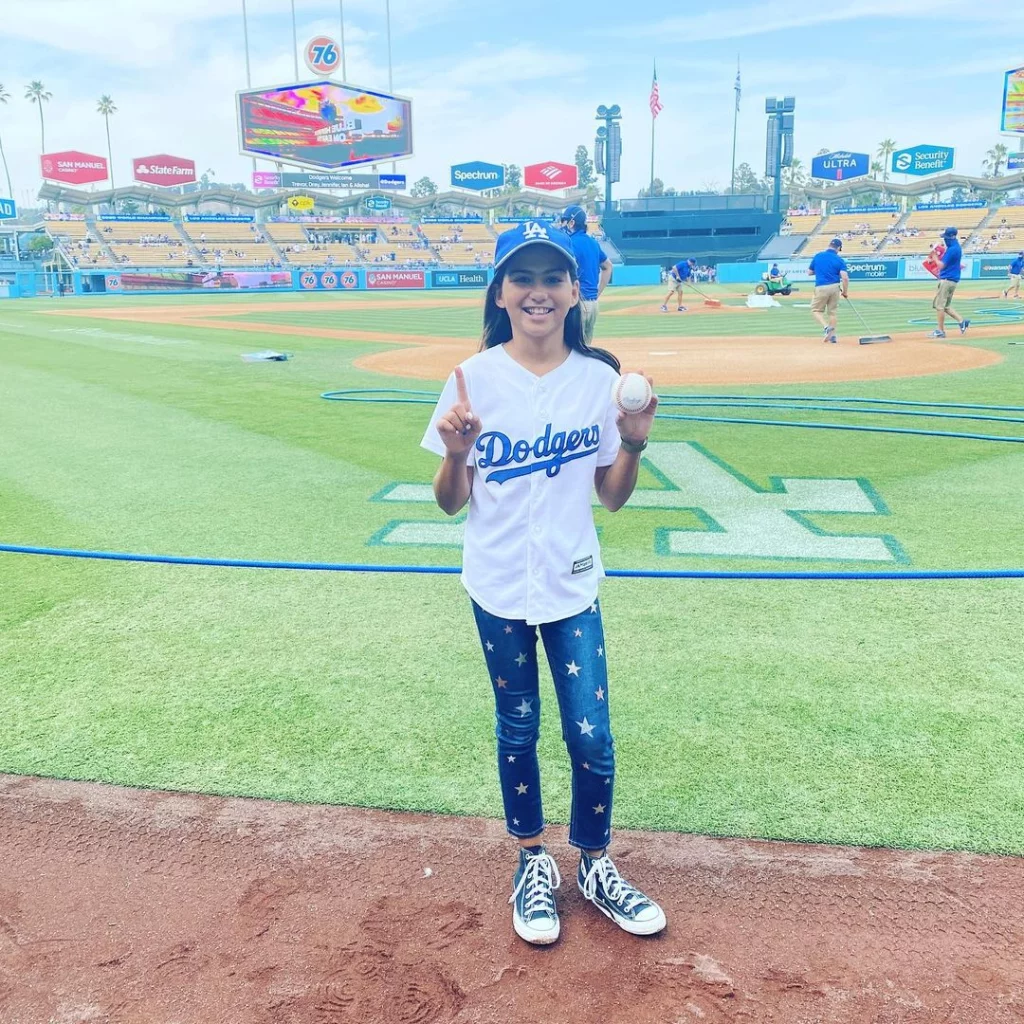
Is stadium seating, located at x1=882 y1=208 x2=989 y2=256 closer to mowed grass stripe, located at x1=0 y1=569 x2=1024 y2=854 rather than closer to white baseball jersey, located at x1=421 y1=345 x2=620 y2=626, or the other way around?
mowed grass stripe, located at x1=0 y1=569 x2=1024 y2=854

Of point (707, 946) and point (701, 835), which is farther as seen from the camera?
point (701, 835)

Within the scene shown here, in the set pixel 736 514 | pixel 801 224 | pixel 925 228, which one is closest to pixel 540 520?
pixel 736 514

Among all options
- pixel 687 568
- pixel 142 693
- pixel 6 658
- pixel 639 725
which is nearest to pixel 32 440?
pixel 6 658

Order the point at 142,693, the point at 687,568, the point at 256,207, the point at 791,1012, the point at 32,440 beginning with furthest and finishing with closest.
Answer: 1. the point at 256,207
2. the point at 32,440
3. the point at 687,568
4. the point at 142,693
5. the point at 791,1012

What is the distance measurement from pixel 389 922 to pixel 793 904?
52.0 inches

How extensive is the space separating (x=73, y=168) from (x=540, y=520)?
92.5m

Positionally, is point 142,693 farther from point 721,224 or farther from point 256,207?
point 256,207

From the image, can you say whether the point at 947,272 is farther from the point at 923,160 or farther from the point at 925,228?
the point at 923,160

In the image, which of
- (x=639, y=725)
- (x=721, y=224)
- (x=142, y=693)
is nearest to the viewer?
(x=639, y=725)

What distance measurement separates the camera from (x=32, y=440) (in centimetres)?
1019

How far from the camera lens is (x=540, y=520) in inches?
113

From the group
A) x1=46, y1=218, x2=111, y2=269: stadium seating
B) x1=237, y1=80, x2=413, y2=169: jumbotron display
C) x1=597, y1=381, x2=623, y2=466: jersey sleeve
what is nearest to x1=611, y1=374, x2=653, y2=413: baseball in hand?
x1=597, y1=381, x2=623, y2=466: jersey sleeve

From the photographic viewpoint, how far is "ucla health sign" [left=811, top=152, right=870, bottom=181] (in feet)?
275

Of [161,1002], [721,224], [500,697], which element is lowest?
[161,1002]
